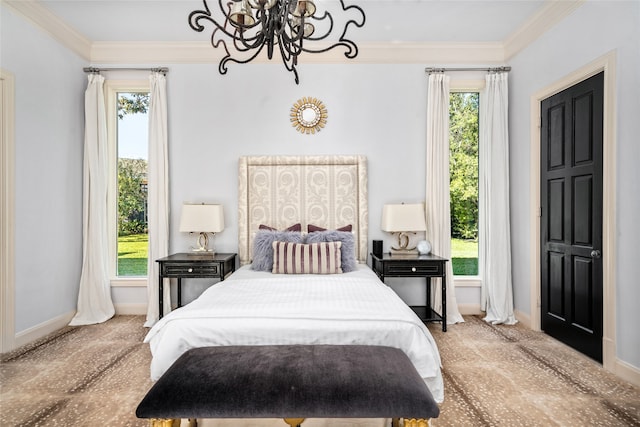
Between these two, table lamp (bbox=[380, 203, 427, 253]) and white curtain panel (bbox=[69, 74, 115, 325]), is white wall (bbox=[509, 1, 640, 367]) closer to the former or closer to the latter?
table lamp (bbox=[380, 203, 427, 253])

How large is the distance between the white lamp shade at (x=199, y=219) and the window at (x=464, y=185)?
2770 millimetres

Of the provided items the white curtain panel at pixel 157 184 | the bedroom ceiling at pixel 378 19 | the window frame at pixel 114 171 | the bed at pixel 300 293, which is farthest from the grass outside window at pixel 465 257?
the window frame at pixel 114 171

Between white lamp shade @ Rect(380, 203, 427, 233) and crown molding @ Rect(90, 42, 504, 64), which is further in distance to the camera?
crown molding @ Rect(90, 42, 504, 64)

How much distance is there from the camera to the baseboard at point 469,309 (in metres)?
4.21

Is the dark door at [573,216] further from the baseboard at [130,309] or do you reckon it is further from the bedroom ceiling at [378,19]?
the baseboard at [130,309]

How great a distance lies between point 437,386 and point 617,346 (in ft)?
5.48

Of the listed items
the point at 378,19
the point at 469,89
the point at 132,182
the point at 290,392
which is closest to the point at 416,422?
the point at 290,392

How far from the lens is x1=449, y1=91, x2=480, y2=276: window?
4383mm

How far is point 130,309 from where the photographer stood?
4195 millimetres

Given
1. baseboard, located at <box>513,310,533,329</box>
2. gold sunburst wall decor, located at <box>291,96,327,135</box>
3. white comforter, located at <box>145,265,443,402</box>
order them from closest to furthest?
white comforter, located at <box>145,265,443,402</box> < baseboard, located at <box>513,310,533,329</box> < gold sunburst wall decor, located at <box>291,96,327,135</box>

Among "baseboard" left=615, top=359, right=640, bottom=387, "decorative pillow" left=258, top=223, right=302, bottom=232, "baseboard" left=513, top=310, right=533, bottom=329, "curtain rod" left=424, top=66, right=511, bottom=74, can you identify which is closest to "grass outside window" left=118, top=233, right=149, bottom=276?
"decorative pillow" left=258, top=223, right=302, bottom=232

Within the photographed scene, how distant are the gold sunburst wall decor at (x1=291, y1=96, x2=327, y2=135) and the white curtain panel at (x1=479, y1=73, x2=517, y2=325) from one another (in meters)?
1.87

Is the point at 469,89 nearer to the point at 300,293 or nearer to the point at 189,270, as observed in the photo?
the point at 300,293

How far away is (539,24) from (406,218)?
226 centimetres
